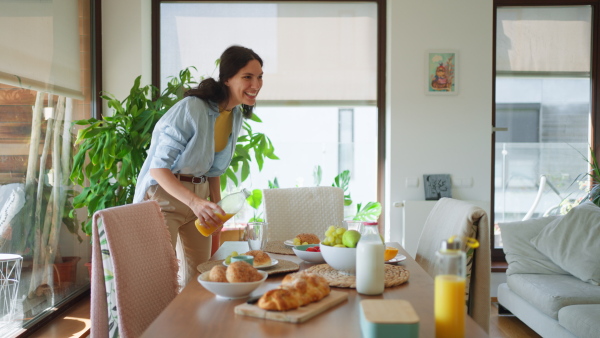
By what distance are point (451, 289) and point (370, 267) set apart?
403 mm

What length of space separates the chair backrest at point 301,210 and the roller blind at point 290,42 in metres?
1.81

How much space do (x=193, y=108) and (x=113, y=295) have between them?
922mm

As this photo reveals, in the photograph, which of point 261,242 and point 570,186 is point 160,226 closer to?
point 261,242

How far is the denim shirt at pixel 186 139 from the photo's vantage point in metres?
2.33

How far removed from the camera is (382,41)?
4.49 meters

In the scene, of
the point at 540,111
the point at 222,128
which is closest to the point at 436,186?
the point at 540,111

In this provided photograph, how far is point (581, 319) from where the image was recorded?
2.67 meters

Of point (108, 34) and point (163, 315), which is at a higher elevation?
point (108, 34)

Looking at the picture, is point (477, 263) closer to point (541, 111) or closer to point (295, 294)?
point (295, 294)

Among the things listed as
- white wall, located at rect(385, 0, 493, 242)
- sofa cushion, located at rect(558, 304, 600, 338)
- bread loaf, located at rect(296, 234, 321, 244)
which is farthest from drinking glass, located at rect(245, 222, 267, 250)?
white wall, located at rect(385, 0, 493, 242)

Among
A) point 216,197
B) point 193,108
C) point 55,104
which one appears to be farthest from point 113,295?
point 55,104

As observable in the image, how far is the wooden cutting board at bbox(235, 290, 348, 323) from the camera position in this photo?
1221mm

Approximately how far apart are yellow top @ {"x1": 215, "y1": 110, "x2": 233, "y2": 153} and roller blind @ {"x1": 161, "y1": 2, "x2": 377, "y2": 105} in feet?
6.46

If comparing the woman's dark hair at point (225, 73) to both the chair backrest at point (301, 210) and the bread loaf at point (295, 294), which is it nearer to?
the chair backrest at point (301, 210)
